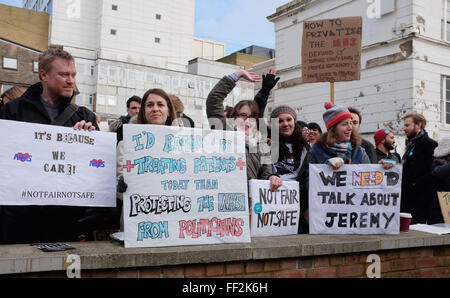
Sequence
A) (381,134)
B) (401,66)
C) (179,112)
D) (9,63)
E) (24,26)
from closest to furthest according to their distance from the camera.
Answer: (179,112) < (381,134) < (401,66) < (9,63) < (24,26)

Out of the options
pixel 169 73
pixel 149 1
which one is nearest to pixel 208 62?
pixel 169 73

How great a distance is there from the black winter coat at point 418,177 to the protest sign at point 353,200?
139 cm

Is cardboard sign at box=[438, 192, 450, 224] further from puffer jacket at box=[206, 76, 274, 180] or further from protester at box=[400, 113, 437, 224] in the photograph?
puffer jacket at box=[206, 76, 274, 180]

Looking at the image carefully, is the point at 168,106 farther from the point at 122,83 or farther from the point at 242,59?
the point at 242,59

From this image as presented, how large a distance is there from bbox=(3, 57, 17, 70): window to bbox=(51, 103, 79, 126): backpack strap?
74.7 feet

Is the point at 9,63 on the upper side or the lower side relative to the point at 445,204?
upper

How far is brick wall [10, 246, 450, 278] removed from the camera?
2.80m

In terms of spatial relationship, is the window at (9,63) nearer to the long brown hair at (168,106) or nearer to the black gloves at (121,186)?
the long brown hair at (168,106)

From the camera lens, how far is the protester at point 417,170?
5.29 metres

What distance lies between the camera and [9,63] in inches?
931

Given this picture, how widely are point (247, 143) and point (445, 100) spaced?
13.0 m

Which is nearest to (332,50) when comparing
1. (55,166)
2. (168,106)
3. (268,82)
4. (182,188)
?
(268,82)
